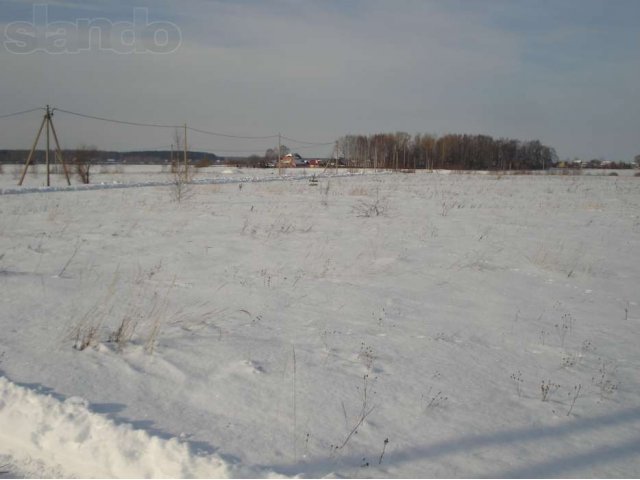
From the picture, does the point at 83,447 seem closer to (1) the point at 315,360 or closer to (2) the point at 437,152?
(1) the point at 315,360

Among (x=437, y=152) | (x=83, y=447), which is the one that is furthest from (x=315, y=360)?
(x=437, y=152)

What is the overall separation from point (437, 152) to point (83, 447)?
9241 cm

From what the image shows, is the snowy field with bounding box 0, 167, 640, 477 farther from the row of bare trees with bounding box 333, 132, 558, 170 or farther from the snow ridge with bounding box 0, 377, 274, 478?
the row of bare trees with bounding box 333, 132, 558, 170

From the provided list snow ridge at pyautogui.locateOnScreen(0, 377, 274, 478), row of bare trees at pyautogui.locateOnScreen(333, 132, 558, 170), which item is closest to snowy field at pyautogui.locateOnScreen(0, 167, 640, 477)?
snow ridge at pyautogui.locateOnScreen(0, 377, 274, 478)

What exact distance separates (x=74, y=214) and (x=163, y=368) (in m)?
9.87

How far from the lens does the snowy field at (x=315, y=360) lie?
2578mm

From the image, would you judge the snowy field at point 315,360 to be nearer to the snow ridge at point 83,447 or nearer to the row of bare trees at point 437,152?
the snow ridge at point 83,447

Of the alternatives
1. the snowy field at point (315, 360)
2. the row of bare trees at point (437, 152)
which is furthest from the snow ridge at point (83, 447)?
the row of bare trees at point (437, 152)

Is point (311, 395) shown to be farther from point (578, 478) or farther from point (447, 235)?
point (447, 235)

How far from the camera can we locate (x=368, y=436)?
272 centimetres

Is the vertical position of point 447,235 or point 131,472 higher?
point 447,235

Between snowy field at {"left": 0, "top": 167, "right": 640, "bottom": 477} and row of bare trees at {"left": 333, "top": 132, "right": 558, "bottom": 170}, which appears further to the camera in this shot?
row of bare trees at {"left": 333, "top": 132, "right": 558, "bottom": 170}

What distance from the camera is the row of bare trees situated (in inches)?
3469

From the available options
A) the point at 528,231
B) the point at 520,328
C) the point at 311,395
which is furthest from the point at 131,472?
the point at 528,231
